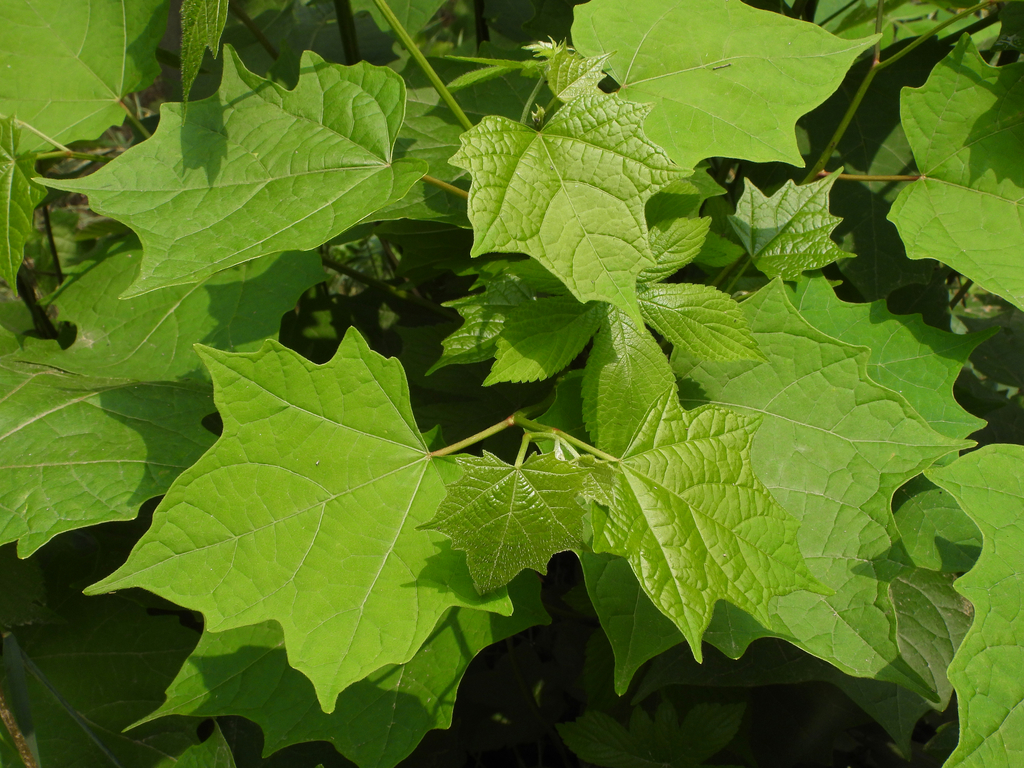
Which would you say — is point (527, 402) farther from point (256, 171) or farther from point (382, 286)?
point (256, 171)

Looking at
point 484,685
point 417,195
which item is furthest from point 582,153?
point 484,685

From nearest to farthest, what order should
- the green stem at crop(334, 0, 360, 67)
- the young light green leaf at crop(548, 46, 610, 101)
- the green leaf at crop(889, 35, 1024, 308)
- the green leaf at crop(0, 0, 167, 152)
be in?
the young light green leaf at crop(548, 46, 610, 101) → the green leaf at crop(889, 35, 1024, 308) → the green leaf at crop(0, 0, 167, 152) → the green stem at crop(334, 0, 360, 67)

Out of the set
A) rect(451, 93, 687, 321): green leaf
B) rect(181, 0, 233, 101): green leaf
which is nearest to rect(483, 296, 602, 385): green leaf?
rect(451, 93, 687, 321): green leaf

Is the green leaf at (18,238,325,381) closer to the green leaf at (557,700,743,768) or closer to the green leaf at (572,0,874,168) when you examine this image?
the green leaf at (572,0,874,168)

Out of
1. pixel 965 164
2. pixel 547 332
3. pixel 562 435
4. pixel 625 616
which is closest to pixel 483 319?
pixel 547 332

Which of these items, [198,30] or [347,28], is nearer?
[198,30]

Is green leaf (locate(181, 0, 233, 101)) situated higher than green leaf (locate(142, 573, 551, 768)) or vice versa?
green leaf (locate(181, 0, 233, 101))
